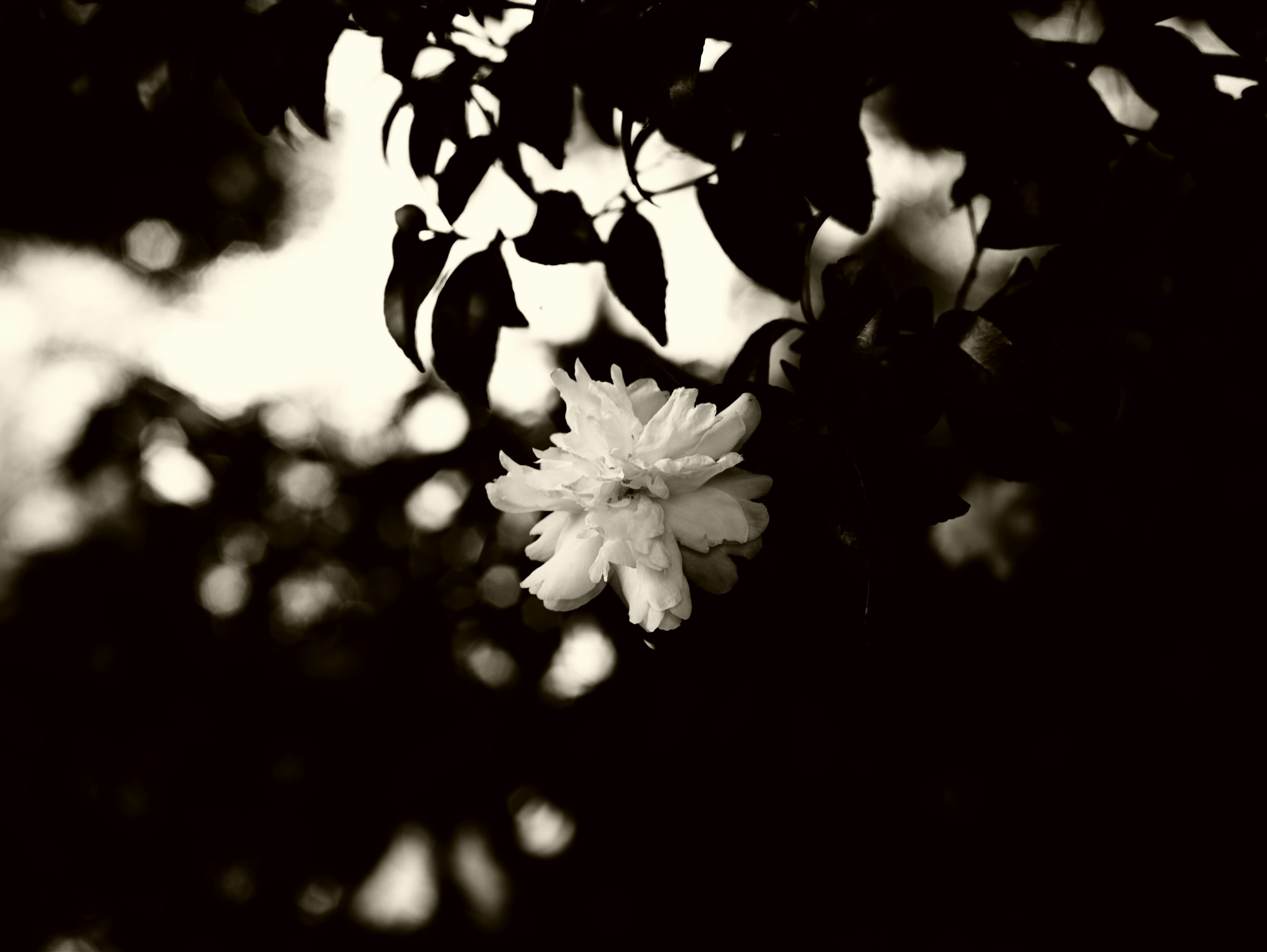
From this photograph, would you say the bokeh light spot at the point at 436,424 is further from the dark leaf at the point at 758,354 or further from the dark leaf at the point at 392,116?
the dark leaf at the point at 758,354

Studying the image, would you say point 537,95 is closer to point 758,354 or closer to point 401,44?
point 401,44

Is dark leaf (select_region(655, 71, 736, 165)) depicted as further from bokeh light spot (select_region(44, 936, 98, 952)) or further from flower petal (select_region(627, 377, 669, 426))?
bokeh light spot (select_region(44, 936, 98, 952))

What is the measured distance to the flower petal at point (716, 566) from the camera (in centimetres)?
52

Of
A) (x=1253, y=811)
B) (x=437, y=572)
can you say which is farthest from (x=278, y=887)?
(x=1253, y=811)

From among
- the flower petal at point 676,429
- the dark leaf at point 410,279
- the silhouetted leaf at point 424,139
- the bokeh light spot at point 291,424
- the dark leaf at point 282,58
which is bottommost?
the bokeh light spot at point 291,424

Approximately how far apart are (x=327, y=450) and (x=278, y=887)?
575 mm

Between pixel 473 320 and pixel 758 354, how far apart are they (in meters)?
0.20

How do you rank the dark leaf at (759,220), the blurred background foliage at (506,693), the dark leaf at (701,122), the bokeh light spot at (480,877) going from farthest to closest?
the bokeh light spot at (480,877), the blurred background foliage at (506,693), the dark leaf at (759,220), the dark leaf at (701,122)

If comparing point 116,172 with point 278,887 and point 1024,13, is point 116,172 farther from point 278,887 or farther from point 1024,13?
point 1024,13

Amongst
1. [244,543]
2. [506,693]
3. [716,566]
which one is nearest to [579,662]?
[506,693]

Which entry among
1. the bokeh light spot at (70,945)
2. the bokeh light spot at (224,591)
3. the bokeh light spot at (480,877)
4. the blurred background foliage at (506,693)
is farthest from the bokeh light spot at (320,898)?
the bokeh light spot at (224,591)

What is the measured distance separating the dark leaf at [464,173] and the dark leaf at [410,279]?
0.12 feet

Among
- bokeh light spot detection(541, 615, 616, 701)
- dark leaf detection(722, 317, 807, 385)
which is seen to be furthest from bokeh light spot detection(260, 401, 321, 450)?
dark leaf detection(722, 317, 807, 385)

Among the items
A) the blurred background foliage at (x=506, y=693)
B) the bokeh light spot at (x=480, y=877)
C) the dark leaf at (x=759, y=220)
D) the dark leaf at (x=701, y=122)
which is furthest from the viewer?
the bokeh light spot at (x=480, y=877)
